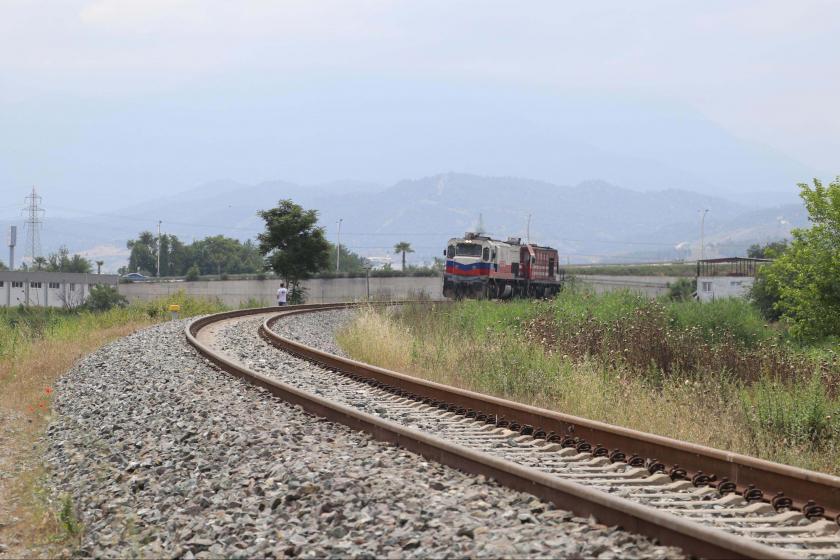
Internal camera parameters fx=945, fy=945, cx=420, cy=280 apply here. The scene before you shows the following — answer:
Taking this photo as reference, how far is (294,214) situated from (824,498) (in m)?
47.0

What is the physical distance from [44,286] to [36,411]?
3773 inches

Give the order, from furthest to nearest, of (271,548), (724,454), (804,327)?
(804,327) < (724,454) < (271,548)

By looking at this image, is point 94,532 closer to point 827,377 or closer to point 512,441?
point 512,441

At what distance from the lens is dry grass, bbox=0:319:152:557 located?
24.6 feet

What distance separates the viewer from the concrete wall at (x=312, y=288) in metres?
68.7

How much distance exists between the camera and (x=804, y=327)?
31781 millimetres

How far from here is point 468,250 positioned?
134 feet

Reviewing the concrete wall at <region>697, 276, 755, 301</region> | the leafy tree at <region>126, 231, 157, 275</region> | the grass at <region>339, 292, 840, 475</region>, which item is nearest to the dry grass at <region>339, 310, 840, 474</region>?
the grass at <region>339, 292, 840, 475</region>

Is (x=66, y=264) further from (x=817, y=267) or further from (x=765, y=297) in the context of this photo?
(x=817, y=267)

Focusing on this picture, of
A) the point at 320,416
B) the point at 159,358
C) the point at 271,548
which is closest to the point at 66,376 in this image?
the point at 159,358

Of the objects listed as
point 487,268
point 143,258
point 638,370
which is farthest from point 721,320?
point 143,258

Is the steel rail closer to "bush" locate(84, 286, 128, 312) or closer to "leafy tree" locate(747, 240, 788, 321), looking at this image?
"leafy tree" locate(747, 240, 788, 321)

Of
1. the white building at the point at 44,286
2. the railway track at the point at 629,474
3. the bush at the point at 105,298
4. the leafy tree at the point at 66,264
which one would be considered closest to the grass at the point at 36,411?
the railway track at the point at 629,474

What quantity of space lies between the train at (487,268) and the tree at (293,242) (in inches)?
477
